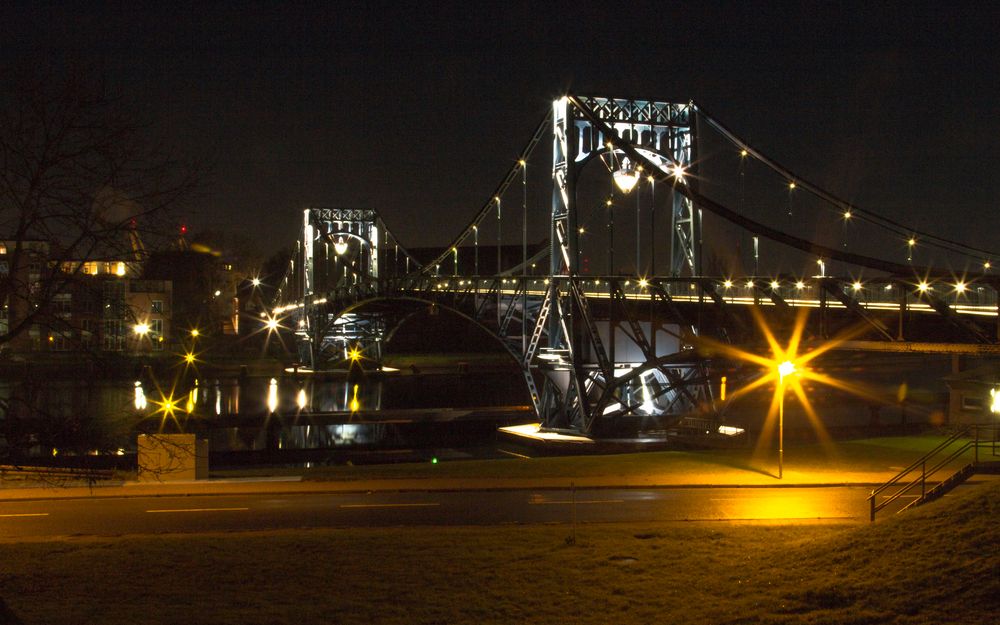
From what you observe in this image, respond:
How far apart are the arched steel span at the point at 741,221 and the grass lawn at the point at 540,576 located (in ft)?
50.3

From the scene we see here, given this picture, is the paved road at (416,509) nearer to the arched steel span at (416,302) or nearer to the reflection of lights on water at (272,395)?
the arched steel span at (416,302)

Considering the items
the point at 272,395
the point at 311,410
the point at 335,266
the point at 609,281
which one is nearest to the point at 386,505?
the point at 609,281

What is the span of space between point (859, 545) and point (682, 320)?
23878mm

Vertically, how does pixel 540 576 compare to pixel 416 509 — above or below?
above

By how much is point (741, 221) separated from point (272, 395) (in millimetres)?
41436

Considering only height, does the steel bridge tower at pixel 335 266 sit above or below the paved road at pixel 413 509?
above

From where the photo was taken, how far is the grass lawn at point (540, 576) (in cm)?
1028

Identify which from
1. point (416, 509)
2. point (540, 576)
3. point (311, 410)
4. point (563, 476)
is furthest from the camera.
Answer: point (311, 410)

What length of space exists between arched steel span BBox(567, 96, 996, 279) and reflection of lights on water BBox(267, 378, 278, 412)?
29839 millimetres

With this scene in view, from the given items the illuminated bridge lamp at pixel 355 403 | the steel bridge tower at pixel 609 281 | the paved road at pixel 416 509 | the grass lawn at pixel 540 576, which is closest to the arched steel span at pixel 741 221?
the steel bridge tower at pixel 609 281

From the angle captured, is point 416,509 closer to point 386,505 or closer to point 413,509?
point 413,509

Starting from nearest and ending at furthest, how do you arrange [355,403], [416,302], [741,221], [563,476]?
[563,476]
[741,221]
[355,403]
[416,302]

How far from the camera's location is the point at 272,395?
6575 centimetres

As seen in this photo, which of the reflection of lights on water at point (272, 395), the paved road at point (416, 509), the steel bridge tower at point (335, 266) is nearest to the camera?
the paved road at point (416, 509)
